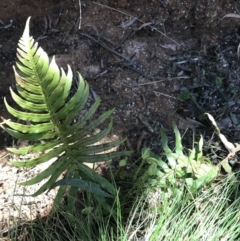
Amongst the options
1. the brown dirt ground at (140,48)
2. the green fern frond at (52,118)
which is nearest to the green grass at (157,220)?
the green fern frond at (52,118)

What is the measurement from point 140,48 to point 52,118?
93cm

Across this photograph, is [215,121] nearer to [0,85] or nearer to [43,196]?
[43,196]

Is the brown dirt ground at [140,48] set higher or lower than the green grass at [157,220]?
higher

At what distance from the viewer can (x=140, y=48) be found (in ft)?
9.48

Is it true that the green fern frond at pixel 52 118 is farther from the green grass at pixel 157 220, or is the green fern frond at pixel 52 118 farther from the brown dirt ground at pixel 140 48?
the brown dirt ground at pixel 140 48

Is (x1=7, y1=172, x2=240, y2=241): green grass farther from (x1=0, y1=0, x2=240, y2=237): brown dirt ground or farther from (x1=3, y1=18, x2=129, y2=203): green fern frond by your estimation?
(x1=0, y1=0, x2=240, y2=237): brown dirt ground

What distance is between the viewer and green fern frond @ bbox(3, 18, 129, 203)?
2014 mm

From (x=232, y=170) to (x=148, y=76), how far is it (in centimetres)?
73

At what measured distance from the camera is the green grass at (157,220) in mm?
2168

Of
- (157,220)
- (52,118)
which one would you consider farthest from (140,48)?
(157,220)

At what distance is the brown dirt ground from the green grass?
0.52 m

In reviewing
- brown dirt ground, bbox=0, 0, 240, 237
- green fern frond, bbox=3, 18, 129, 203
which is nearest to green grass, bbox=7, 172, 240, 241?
green fern frond, bbox=3, 18, 129, 203

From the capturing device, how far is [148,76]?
2836 millimetres

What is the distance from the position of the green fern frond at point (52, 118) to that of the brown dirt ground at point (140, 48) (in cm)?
48
